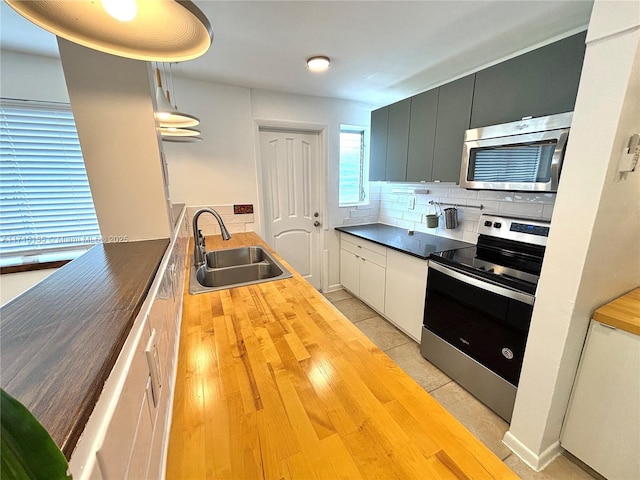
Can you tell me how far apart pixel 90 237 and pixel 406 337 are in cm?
300

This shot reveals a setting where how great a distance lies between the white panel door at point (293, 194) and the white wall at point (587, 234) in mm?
2275

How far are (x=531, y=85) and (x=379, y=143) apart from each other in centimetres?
138

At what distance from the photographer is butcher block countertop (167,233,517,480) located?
55 centimetres

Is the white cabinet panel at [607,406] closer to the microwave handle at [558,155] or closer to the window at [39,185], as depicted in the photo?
the microwave handle at [558,155]

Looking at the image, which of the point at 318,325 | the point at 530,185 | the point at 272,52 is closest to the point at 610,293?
the point at 530,185

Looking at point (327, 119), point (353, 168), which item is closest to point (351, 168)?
point (353, 168)

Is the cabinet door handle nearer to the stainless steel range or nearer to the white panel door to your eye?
the stainless steel range

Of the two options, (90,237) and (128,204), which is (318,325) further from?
(90,237)

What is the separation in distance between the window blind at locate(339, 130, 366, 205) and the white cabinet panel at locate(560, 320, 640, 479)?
243 cm

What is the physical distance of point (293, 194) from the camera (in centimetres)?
299

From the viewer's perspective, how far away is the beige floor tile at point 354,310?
8.90 ft

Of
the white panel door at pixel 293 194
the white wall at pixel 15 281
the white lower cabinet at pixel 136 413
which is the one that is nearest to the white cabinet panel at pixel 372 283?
the white panel door at pixel 293 194

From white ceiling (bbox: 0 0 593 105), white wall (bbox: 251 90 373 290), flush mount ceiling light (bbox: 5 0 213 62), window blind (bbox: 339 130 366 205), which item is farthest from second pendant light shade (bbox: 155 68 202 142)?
window blind (bbox: 339 130 366 205)

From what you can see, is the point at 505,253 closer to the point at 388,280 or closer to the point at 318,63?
the point at 388,280
